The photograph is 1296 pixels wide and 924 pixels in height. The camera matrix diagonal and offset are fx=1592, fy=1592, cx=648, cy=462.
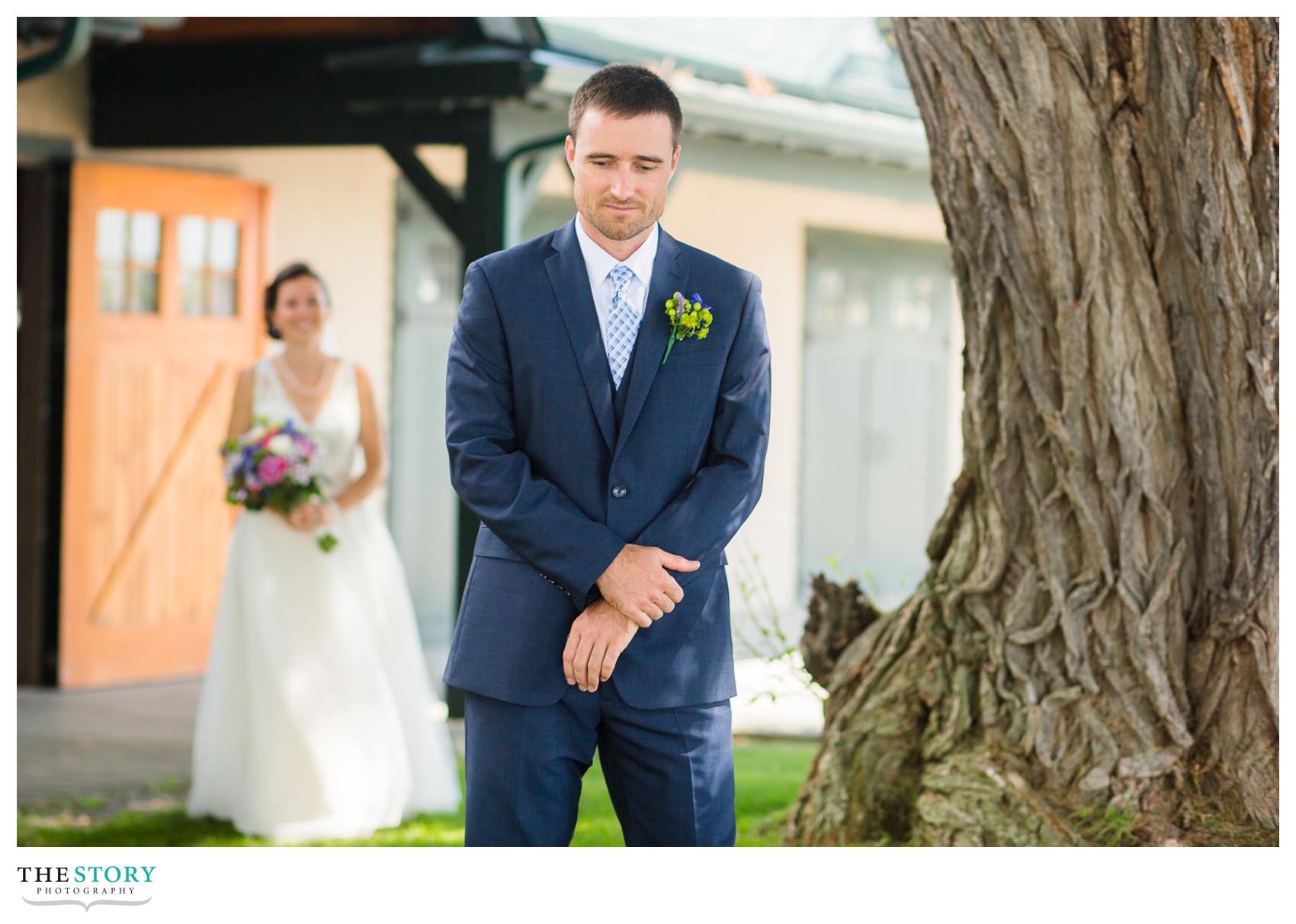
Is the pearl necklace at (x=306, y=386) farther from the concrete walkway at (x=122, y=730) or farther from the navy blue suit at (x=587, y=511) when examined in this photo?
the navy blue suit at (x=587, y=511)

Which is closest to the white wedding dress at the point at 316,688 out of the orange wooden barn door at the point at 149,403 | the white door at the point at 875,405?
the orange wooden barn door at the point at 149,403

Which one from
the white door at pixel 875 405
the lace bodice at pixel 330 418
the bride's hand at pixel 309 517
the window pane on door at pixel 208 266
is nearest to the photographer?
the bride's hand at pixel 309 517

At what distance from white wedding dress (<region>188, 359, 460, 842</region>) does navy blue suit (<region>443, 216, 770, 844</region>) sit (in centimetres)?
241

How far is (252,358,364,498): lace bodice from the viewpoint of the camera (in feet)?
17.6

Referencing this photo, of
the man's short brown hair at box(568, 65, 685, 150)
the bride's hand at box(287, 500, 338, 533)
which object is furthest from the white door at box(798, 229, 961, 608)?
the man's short brown hair at box(568, 65, 685, 150)

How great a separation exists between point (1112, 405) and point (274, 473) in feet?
8.65

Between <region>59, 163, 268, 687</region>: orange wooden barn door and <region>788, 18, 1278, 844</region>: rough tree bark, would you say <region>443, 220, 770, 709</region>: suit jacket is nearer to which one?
<region>788, 18, 1278, 844</region>: rough tree bark

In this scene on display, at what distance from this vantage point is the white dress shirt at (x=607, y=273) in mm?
2770

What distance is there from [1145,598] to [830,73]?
193 inches

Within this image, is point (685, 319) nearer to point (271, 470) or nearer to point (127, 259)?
point (271, 470)

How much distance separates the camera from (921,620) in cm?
413

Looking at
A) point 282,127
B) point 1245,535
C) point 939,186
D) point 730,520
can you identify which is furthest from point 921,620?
point 282,127

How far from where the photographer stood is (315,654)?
5.12 meters

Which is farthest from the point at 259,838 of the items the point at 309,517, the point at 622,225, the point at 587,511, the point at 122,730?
the point at 622,225
